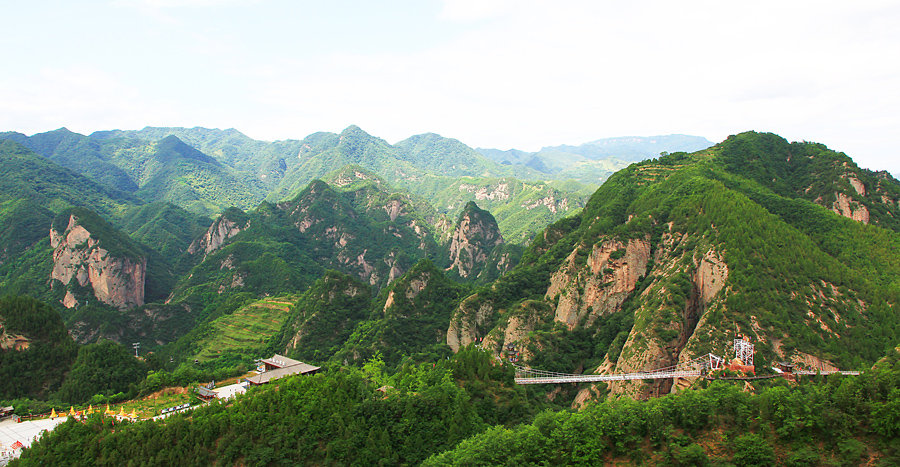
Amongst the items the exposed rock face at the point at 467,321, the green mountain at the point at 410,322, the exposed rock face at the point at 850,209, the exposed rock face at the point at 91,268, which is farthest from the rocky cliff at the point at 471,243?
the exposed rock face at the point at 850,209

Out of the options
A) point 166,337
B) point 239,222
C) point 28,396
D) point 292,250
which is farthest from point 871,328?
point 239,222

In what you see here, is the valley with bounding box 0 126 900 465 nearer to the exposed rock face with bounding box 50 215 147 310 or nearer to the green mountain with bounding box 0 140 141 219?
the exposed rock face with bounding box 50 215 147 310

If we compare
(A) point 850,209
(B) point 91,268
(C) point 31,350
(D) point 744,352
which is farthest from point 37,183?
(A) point 850,209

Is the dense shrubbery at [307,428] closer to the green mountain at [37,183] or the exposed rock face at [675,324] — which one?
the exposed rock face at [675,324]

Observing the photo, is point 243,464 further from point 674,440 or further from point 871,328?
point 871,328

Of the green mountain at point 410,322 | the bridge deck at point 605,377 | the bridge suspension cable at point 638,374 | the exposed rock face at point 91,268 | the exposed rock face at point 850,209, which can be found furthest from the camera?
the exposed rock face at point 91,268

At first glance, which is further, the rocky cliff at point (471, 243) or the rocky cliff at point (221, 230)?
the rocky cliff at point (221, 230)

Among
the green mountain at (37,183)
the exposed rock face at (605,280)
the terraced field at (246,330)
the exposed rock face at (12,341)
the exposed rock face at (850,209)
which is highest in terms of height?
the green mountain at (37,183)
